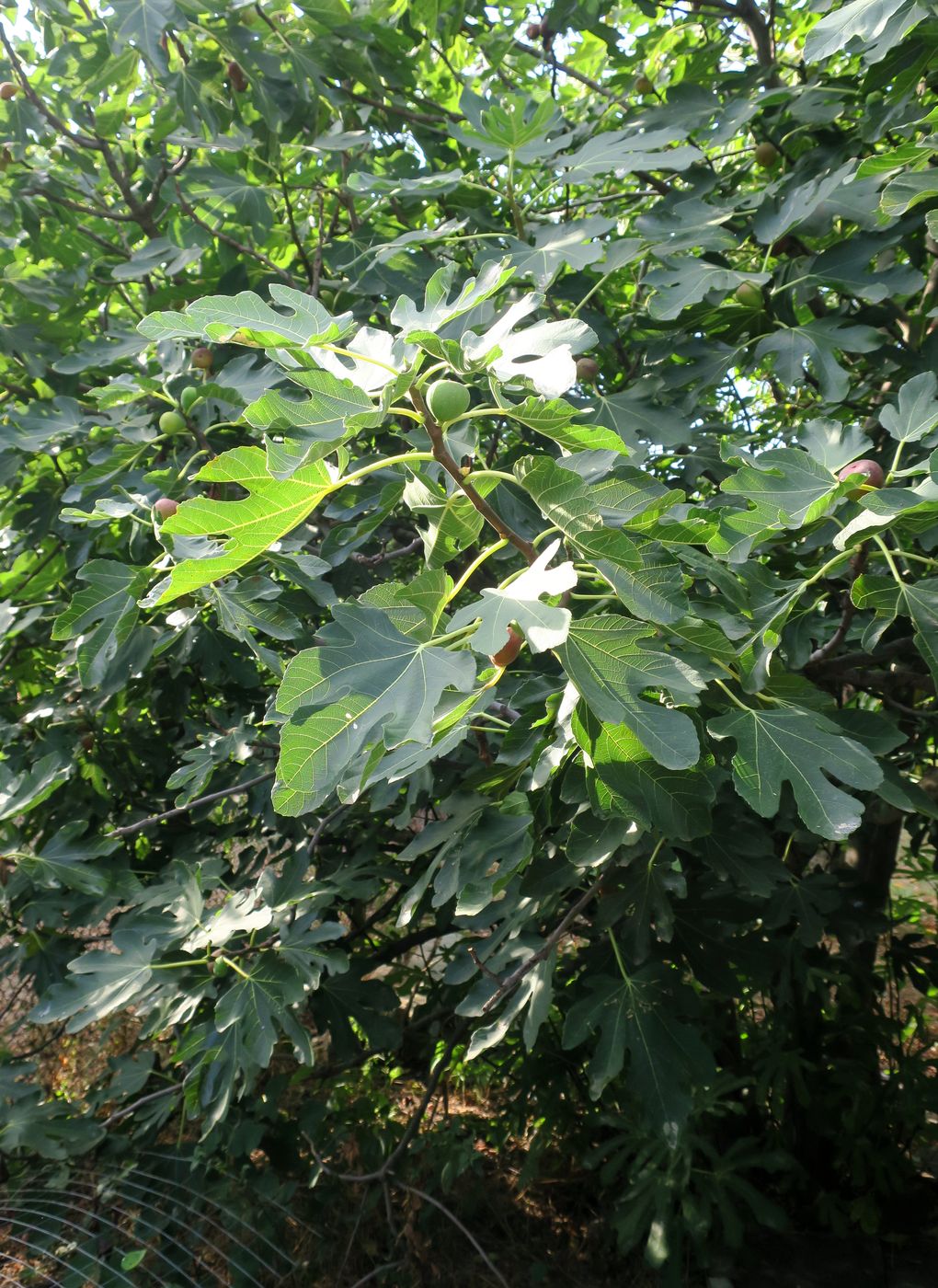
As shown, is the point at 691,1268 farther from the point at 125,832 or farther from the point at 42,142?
the point at 42,142

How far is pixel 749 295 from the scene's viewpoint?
1897 mm

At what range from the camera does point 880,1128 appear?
293 centimetres

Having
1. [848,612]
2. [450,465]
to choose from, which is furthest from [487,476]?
[848,612]

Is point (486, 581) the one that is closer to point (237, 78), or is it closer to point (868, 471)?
point (868, 471)

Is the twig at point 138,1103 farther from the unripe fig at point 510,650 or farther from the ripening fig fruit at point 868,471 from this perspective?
the ripening fig fruit at point 868,471

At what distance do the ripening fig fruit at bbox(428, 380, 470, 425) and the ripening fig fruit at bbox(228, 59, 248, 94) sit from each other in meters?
2.02

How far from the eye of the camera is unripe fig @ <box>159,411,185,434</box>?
197 cm

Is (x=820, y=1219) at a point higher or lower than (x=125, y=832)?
lower

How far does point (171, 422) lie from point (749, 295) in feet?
3.86

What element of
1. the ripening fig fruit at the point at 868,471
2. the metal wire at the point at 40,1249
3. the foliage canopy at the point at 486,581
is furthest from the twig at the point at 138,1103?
the ripening fig fruit at the point at 868,471

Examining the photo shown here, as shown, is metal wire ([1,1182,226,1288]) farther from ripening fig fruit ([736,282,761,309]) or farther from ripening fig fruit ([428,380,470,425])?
ripening fig fruit ([736,282,761,309])

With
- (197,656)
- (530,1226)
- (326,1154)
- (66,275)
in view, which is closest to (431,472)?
(197,656)

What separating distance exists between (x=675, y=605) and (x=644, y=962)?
1056 mm

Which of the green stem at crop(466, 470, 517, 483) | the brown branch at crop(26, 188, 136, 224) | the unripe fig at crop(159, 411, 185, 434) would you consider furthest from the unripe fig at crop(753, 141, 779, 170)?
the green stem at crop(466, 470, 517, 483)
